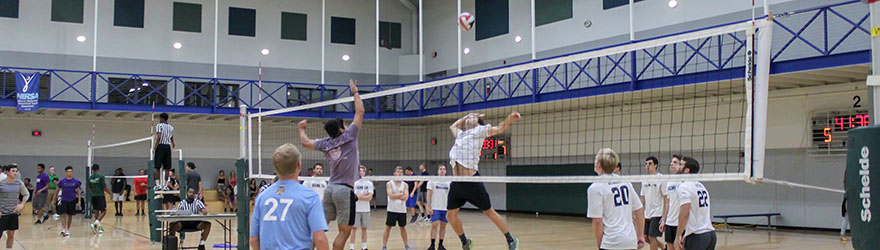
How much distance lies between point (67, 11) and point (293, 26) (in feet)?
24.9

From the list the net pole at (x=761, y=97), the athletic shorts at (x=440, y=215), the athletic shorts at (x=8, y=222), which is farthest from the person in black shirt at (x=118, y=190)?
the net pole at (x=761, y=97)

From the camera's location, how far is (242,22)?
2691cm

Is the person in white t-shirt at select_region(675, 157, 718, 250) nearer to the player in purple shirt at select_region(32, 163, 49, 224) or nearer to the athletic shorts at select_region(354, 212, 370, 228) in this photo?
the athletic shorts at select_region(354, 212, 370, 228)

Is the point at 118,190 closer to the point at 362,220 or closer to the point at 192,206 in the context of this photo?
the point at 192,206

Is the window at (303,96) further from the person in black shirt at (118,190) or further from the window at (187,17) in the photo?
the person in black shirt at (118,190)

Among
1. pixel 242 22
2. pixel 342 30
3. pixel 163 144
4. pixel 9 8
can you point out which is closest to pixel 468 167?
pixel 163 144

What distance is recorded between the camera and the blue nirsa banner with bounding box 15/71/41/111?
67.8 feet

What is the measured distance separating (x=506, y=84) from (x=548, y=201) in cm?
407

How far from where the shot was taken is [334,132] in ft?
26.0

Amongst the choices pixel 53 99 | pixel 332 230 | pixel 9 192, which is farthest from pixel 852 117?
pixel 53 99

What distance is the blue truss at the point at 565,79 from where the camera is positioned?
15.4 metres

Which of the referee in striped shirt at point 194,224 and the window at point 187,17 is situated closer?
the referee in striped shirt at point 194,224

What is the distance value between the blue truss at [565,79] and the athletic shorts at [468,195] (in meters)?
4.45

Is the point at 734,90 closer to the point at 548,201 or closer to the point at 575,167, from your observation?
the point at 575,167
